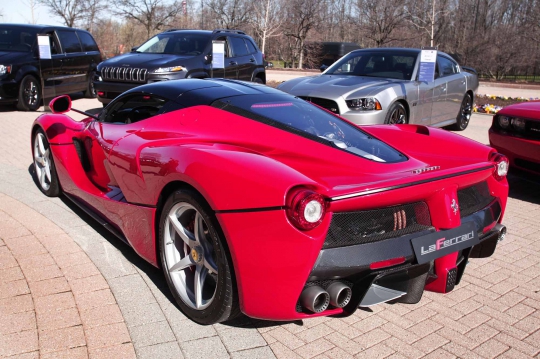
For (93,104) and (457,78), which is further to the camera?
(93,104)

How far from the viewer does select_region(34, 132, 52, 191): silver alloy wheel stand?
5.29 meters

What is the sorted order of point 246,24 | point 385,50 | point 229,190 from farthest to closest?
point 246,24 < point 385,50 < point 229,190

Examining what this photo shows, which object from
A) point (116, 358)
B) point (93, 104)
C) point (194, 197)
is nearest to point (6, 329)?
point (116, 358)

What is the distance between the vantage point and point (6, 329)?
2.93m

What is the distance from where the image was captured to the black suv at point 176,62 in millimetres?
10188

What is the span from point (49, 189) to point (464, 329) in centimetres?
408

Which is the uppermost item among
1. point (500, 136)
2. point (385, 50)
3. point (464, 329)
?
point (385, 50)

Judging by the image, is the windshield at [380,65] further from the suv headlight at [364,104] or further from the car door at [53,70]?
the car door at [53,70]

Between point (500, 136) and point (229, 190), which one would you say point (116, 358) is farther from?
point (500, 136)

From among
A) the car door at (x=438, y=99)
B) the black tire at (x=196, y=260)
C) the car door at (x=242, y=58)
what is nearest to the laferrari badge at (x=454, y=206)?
the black tire at (x=196, y=260)

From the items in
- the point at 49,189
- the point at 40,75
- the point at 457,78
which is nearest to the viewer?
the point at 49,189

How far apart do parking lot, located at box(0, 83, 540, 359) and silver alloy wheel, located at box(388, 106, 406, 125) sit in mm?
3955

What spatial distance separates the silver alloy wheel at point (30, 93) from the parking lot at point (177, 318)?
8516mm

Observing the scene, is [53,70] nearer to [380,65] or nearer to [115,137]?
[380,65]
